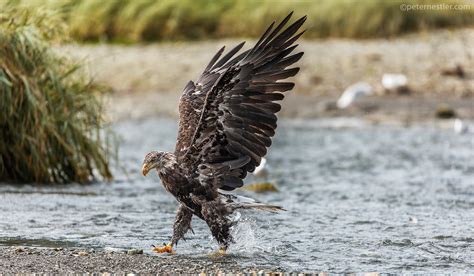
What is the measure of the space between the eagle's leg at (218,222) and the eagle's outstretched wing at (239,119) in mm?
164

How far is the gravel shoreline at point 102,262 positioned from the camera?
6.24 metres

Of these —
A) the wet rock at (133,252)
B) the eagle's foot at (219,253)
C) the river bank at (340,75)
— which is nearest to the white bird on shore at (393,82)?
the river bank at (340,75)

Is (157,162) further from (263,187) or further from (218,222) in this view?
(263,187)

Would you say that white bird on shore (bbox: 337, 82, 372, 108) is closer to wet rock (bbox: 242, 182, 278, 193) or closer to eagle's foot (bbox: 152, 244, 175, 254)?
wet rock (bbox: 242, 182, 278, 193)

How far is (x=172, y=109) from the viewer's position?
1653 cm

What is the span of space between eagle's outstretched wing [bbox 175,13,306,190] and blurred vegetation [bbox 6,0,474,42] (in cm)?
1087

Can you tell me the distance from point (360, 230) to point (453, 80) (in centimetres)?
885

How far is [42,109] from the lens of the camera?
9.60 meters

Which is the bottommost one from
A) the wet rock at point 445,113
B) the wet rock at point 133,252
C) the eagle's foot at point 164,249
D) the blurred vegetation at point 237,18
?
the wet rock at point 133,252

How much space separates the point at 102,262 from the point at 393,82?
10.1 meters

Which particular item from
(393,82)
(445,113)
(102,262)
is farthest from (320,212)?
(393,82)

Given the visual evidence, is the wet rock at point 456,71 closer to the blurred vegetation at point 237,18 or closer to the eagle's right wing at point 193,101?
the blurred vegetation at point 237,18

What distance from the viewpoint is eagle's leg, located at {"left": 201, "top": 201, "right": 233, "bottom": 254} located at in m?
7.21

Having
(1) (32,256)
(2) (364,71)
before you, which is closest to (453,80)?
(2) (364,71)
